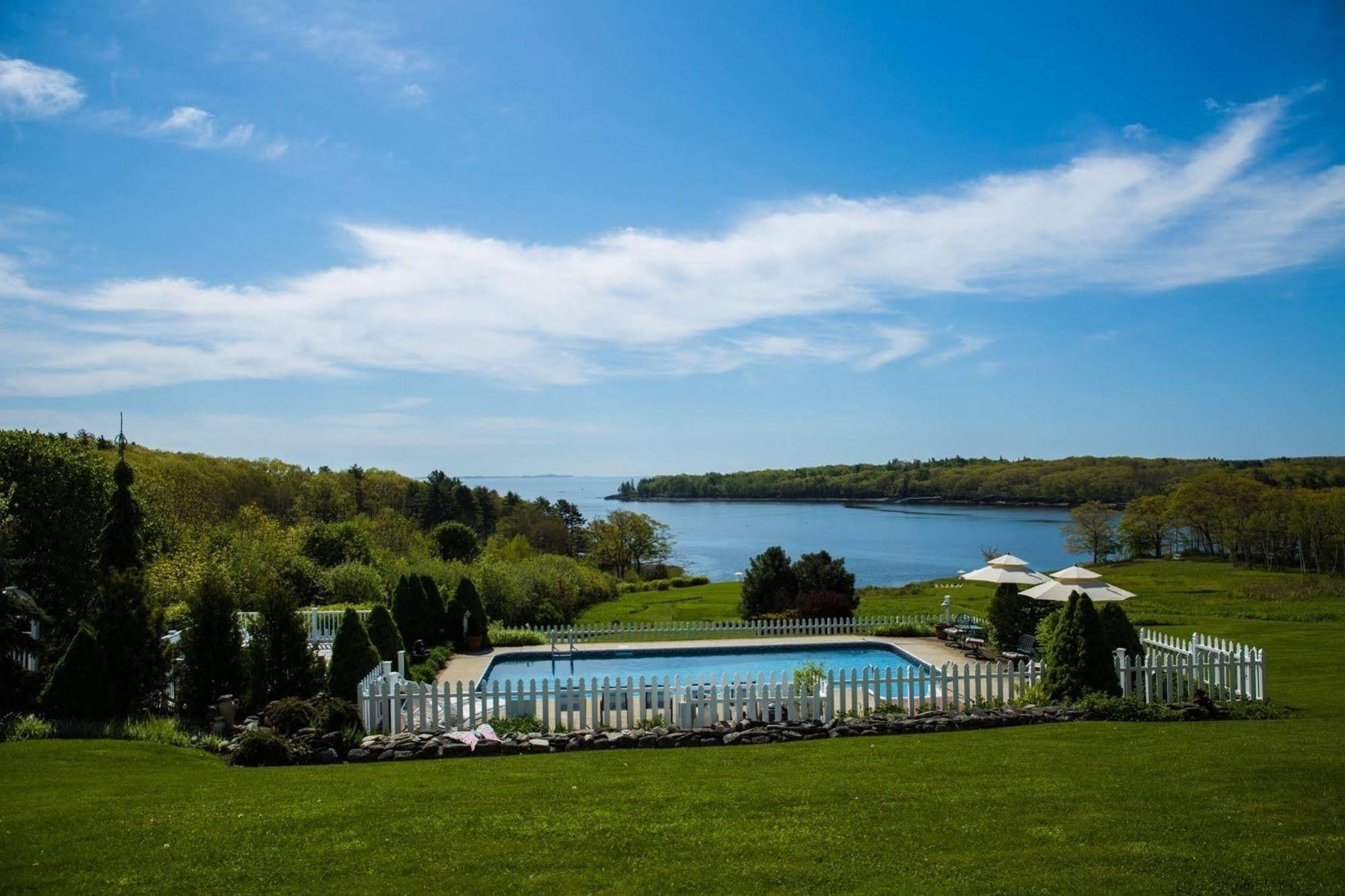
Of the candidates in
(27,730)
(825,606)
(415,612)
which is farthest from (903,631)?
(27,730)

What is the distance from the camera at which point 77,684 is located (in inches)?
404

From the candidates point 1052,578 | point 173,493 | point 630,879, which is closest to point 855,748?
point 630,879

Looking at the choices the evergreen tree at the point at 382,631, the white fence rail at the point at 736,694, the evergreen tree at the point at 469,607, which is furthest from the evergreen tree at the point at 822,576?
the evergreen tree at the point at 382,631

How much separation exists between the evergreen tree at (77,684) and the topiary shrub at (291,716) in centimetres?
213

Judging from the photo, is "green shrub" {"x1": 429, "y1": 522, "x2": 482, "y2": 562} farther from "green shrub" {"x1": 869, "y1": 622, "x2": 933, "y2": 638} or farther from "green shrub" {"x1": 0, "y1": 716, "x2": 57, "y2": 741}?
"green shrub" {"x1": 0, "y1": 716, "x2": 57, "y2": 741}

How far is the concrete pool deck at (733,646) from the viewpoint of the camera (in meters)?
18.2

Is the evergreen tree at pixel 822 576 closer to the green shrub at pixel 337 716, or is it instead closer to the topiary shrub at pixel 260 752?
the green shrub at pixel 337 716

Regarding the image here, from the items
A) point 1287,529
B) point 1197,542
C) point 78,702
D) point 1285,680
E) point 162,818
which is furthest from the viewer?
point 1197,542

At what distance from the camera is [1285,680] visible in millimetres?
13297

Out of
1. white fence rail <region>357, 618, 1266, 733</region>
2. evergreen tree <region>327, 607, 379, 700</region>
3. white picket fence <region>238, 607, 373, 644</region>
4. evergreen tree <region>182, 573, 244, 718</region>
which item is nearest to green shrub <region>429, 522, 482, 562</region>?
white picket fence <region>238, 607, 373, 644</region>

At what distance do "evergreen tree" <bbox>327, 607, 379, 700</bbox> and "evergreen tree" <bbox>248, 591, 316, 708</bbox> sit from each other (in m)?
0.85

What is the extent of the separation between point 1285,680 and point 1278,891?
34.0ft

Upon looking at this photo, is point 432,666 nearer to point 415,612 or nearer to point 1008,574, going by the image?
point 415,612

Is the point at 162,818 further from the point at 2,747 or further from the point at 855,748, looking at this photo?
the point at 855,748
